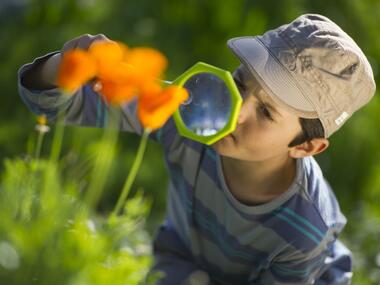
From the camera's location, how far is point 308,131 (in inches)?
87.6

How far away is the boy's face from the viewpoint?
2.10 metres

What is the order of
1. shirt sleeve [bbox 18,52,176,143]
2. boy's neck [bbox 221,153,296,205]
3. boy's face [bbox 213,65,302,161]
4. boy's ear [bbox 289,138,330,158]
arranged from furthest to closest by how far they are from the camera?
boy's neck [bbox 221,153,296,205] → boy's ear [bbox 289,138,330,158] → boy's face [bbox 213,65,302,161] → shirt sleeve [bbox 18,52,176,143]

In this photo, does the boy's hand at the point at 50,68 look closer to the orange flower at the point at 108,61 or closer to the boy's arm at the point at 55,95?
the boy's arm at the point at 55,95

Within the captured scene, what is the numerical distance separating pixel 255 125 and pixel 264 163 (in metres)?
0.26

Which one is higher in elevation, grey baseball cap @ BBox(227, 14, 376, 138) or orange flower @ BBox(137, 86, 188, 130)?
orange flower @ BBox(137, 86, 188, 130)

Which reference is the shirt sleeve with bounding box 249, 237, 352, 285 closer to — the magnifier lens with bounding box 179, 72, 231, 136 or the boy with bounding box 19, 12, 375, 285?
the boy with bounding box 19, 12, 375, 285

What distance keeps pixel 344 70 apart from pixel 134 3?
1.75 metres

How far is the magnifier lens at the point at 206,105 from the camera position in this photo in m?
1.93

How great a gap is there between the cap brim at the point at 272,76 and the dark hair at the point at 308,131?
0.08m

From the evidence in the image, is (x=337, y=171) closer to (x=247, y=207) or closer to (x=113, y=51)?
(x=247, y=207)

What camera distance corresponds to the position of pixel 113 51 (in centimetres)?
130

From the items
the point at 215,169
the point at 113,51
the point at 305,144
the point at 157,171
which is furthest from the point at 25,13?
the point at 113,51

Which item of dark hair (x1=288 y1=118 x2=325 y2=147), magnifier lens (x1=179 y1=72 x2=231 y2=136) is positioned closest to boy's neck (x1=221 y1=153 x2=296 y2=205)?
dark hair (x1=288 y1=118 x2=325 y2=147)

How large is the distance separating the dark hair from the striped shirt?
0.36ft
